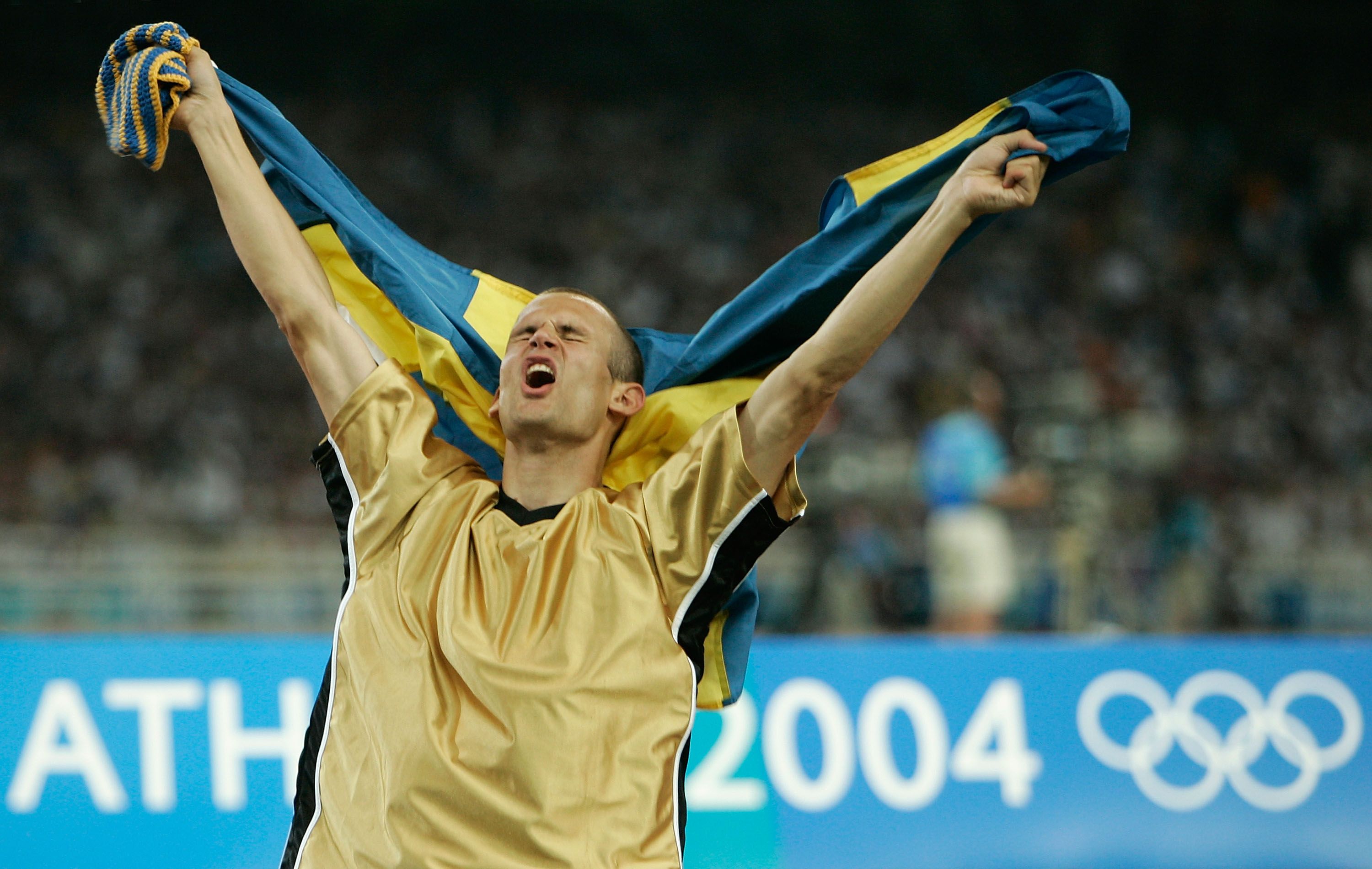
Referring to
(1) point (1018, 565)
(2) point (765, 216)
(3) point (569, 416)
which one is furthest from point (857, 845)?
(2) point (765, 216)

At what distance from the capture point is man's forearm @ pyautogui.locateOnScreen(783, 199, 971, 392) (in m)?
2.23

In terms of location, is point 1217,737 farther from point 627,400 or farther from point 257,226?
point 257,226

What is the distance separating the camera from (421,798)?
2.08 meters

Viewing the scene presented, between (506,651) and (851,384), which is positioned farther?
(851,384)

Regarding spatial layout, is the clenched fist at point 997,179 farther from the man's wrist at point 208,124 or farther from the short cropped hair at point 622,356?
the man's wrist at point 208,124

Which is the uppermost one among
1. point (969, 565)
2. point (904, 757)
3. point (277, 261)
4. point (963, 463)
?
point (963, 463)

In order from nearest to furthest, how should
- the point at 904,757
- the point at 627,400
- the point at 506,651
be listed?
the point at 506,651 < the point at 627,400 < the point at 904,757

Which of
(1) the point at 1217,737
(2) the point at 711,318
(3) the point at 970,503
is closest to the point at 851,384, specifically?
(3) the point at 970,503

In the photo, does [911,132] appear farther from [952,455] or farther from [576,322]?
[576,322]

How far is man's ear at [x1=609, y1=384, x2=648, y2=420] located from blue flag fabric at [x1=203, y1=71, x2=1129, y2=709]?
0.07 metres

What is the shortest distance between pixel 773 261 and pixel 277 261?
1176cm

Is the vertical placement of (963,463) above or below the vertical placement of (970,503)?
above

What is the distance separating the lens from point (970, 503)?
22.0 ft

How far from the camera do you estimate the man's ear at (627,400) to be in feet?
8.59
